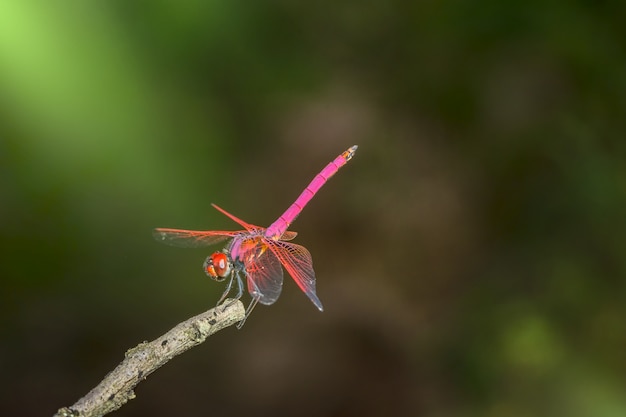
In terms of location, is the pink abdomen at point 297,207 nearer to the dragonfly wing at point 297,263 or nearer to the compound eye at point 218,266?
the dragonfly wing at point 297,263

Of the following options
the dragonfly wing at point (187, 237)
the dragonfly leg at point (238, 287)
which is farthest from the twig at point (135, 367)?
the dragonfly wing at point (187, 237)

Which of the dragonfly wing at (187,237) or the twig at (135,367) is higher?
the twig at (135,367)

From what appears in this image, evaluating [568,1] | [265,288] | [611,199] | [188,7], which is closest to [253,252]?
[265,288]

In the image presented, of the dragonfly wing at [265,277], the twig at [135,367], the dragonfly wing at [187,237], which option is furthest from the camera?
the dragonfly wing at [187,237]

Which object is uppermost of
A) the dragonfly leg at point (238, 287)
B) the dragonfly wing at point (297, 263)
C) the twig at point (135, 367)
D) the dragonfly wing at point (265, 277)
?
the twig at point (135, 367)

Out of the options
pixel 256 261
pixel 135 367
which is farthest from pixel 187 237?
pixel 135 367

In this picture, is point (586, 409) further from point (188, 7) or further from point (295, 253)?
point (188, 7)
